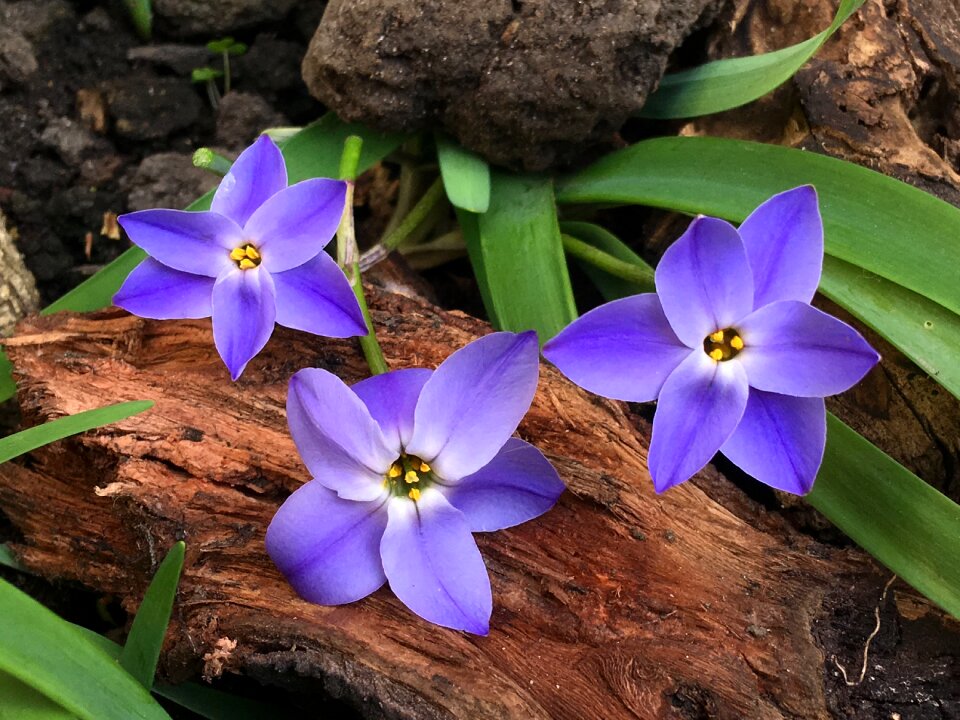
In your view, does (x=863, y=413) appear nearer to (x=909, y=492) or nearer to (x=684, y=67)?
(x=909, y=492)

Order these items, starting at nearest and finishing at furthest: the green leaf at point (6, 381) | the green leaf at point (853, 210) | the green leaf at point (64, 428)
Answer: the green leaf at point (64, 428)
the green leaf at point (853, 210)
the green leaf at point (6, 381)

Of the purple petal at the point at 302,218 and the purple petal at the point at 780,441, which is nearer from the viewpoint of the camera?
the purple petal at the point at 780,441

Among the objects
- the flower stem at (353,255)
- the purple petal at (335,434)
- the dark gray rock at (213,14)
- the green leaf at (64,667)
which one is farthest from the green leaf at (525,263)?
the dark gray rock at (213,14)

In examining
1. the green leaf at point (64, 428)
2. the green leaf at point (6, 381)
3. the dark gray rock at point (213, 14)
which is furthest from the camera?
the dark gray rock at point (213, 14)

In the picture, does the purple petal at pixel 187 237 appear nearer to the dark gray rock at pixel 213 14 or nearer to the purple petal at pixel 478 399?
the purple petal at pixel 478 399

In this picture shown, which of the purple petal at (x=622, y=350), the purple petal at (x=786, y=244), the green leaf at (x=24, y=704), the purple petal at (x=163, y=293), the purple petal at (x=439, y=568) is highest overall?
the purple petal at (x=786, y=244)

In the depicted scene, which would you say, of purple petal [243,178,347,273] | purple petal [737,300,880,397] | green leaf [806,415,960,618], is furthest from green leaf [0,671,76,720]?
green leaf [806,415,960,618]

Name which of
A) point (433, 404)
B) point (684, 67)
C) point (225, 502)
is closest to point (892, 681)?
point (433, 404)
